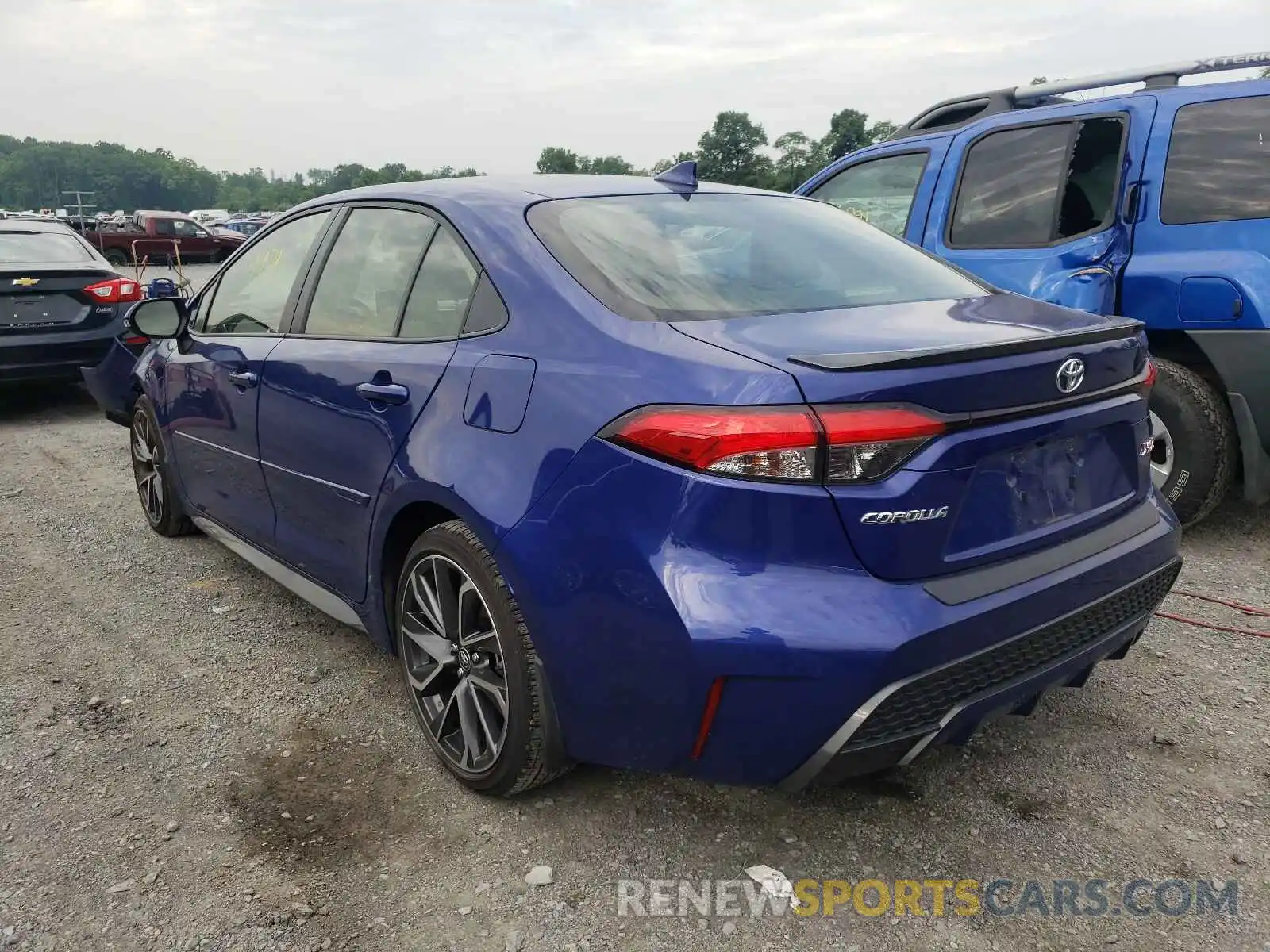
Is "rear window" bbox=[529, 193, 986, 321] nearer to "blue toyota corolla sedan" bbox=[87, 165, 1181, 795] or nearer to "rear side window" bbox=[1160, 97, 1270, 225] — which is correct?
"blue toyota corolla sedan" bbox=[87, 165, 1181, 795]

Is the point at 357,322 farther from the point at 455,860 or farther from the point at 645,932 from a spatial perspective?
the point at 645,932

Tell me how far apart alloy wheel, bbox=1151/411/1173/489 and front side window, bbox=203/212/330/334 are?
3.50m

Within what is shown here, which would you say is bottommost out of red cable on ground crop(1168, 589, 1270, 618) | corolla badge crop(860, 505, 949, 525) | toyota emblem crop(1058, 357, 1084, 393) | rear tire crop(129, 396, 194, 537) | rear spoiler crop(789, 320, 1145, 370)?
red cable on ground crop(1168, 589, 1270, 618)

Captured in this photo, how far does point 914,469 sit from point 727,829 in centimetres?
108

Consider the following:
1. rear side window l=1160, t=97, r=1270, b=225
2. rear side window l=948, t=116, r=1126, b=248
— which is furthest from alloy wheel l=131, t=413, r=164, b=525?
rear side window l=1160, t=97, r=1270, b=225

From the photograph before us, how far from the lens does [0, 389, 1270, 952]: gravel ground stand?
2098mm

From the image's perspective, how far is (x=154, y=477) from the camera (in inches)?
185

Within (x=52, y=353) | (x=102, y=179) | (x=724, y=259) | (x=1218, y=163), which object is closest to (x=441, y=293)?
(x=724, y=259)

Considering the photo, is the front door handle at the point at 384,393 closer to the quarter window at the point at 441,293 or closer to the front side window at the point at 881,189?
the quarter window at the point at 441,293

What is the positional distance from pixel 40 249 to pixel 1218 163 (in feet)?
26.2

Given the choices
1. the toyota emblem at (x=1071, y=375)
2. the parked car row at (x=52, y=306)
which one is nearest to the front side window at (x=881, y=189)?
the toyota emblem at (x=1071, y=375)

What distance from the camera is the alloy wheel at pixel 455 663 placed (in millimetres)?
2459

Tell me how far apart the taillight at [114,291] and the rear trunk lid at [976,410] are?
22.9 feet

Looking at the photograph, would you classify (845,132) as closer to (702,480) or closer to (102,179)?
(702,480)
